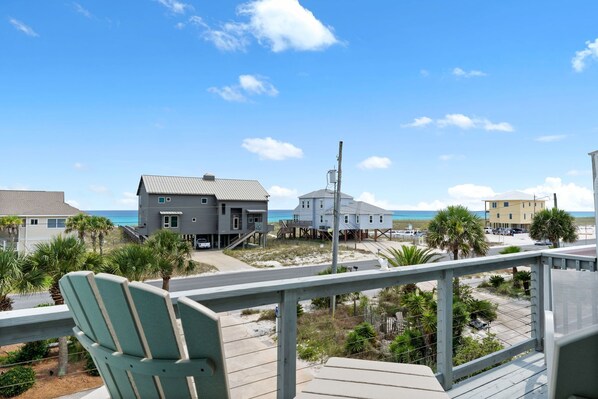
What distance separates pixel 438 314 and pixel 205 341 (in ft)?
6.51

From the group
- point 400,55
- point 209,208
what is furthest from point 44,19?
point 400,55

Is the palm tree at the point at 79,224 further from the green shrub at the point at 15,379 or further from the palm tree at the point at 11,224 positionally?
the green shrub at the point at 15,379

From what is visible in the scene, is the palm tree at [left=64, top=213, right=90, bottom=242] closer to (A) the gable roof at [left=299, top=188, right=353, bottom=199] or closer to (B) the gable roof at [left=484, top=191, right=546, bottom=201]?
(A) the gable roof at [left=299, top=188, right=353, bottom=199]

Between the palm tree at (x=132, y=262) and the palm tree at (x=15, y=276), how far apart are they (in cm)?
190

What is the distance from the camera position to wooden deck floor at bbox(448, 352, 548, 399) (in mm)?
2344

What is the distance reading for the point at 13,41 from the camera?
20531 mm

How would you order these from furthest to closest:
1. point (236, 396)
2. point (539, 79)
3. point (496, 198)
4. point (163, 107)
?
1. point (496, 198)
2. point (163, 107)
3. point (539, 79)
4. point (236, 396)

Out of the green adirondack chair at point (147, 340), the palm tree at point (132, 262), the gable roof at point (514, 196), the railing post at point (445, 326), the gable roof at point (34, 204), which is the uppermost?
the gable roof at point (514, 196)

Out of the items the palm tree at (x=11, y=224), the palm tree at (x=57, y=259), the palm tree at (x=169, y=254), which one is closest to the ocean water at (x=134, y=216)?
the palm tree at (x=11, y=224)

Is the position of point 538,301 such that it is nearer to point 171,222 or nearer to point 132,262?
point 132,262

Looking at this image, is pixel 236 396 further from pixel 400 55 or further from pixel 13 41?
pixel 13 41

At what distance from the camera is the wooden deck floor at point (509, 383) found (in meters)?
2.34

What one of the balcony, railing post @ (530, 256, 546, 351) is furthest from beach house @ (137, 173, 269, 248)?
railing post @ (530, 256, 546, 351)

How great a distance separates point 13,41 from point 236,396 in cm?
2527
